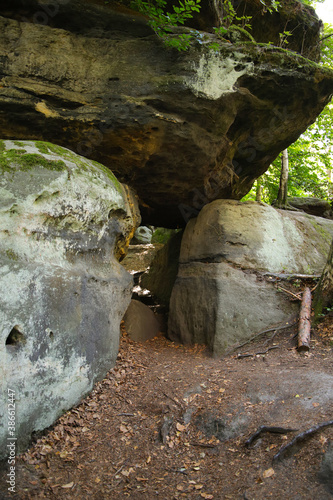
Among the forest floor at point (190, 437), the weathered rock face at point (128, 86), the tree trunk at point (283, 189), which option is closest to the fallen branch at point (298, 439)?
the forest floor at point (190, 437)

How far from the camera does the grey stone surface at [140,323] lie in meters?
7.21

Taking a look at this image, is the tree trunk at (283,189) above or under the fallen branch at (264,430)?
above

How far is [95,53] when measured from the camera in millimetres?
6191

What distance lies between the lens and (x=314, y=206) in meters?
12.4

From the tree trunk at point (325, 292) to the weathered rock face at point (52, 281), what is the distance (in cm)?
350

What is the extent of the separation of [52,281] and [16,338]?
785mm

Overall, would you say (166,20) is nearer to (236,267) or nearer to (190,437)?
(236,267)

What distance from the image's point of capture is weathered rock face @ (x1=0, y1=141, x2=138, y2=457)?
391cm

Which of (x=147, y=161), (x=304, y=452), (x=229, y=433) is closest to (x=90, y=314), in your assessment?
(x=229, y=433)

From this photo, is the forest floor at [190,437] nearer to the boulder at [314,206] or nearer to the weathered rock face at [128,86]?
A: the weathered rock face at [128,86]

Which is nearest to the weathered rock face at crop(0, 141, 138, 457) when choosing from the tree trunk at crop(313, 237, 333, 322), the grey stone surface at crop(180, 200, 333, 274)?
the grey stone surface at crop(180, 200, 333, 274)

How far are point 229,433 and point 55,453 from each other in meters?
1.91

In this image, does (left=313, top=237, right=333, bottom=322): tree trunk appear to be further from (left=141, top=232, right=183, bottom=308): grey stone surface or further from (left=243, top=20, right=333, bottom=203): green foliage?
(left=243, top=20, right=333, bottom=203): green foliage

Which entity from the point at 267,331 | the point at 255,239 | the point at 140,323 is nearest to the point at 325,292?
the point at 267,331
